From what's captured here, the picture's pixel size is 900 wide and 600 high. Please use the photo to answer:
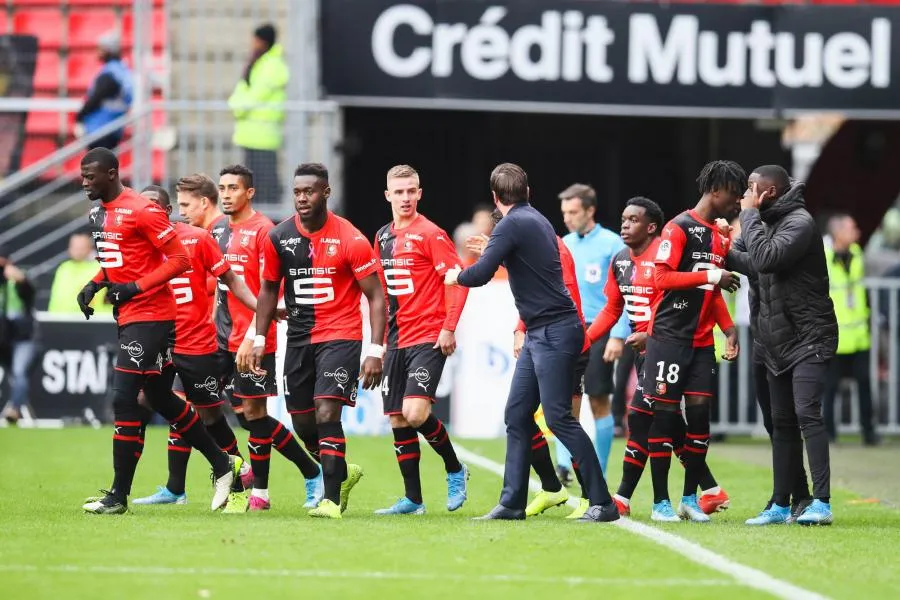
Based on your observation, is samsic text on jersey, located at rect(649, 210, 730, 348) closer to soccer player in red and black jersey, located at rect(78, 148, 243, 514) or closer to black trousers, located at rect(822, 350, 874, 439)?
soccer player in red and black jersey, located at rect(78, 148, 243, 514)

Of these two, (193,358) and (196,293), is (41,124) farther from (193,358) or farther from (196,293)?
(193,358)

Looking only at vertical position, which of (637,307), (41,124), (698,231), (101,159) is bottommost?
(637,307)

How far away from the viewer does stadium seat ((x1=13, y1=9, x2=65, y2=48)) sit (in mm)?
21906

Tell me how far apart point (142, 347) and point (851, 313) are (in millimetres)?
9613

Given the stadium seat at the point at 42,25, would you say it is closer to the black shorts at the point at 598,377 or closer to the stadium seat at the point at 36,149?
the stadium seat at the point at 36,149

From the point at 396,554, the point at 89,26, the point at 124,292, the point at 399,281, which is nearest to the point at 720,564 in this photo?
the point at 396,554

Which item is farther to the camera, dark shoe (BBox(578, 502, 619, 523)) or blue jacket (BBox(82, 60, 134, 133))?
blue jacket (BBox(82, 60, 134, 133))

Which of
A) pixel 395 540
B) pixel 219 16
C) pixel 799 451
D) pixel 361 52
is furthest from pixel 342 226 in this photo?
pixel 219 16

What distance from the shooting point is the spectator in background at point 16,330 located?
58.5ft

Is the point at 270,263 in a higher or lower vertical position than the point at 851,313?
higher

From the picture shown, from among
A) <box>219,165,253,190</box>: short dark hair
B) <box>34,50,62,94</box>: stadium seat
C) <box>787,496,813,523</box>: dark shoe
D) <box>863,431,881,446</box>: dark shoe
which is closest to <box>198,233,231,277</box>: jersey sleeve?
<box>219,165,253,190</box>: short dark hair

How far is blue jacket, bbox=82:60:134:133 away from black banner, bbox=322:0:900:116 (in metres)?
3.27

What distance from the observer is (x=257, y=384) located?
10.4 meters

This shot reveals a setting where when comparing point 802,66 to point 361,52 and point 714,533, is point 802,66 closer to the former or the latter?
point 361,52
